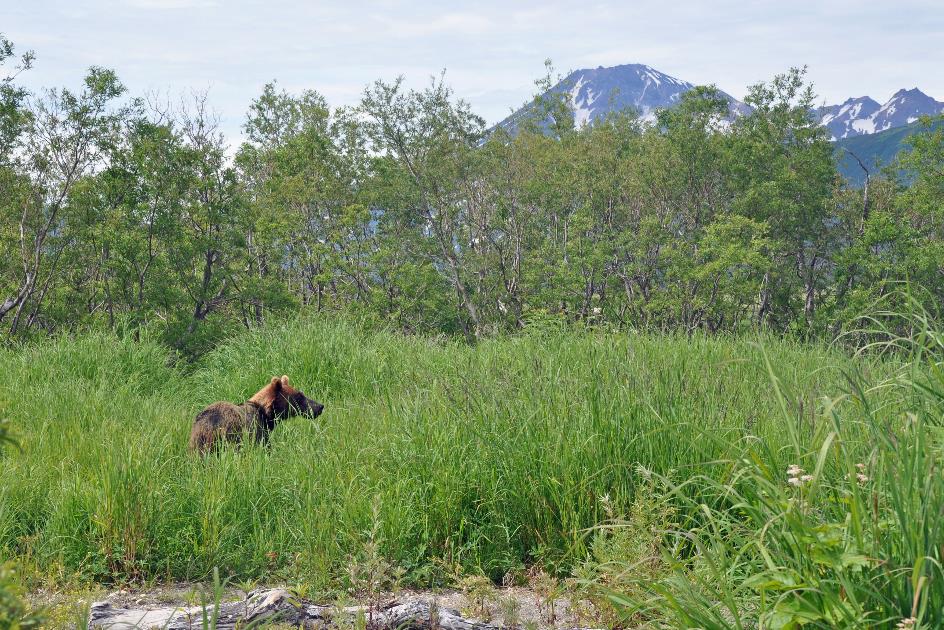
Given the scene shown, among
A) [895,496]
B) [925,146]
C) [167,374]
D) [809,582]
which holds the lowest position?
[167,374]

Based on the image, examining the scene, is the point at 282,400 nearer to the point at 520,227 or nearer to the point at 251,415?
the point at 251,415

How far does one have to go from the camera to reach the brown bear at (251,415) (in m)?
5.21

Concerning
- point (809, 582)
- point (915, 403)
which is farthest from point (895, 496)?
point (915, 403)

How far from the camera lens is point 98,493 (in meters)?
3.92

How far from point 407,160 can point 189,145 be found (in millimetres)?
9140

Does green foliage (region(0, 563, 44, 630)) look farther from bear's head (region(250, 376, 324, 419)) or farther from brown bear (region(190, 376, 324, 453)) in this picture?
bear's head (region(250, 376, 324, 419))

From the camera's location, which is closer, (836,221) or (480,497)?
(480,497)

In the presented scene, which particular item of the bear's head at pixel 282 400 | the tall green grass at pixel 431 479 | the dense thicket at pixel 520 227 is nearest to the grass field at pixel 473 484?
the tall green grass at pixel 431 479

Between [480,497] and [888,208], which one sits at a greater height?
[888,208]

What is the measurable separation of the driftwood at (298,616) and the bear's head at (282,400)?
2616mm

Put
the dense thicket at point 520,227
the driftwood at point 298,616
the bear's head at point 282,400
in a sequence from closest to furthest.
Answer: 1. the driftwood at point 298,616
2. the bear's head at point 282,400
3. the dense thicket at point 520,227

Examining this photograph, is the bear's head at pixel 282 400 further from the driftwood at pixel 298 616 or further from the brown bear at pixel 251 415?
the driftwood at pixel 298 616

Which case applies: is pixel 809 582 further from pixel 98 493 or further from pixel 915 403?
pixel 98 493

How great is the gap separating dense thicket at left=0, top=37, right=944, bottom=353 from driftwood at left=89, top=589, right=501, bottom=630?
1339 cm
